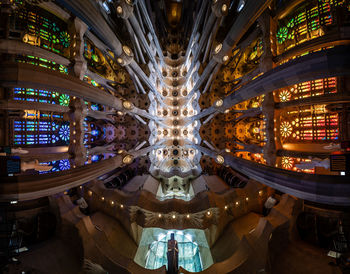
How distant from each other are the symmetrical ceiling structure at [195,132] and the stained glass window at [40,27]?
7cm

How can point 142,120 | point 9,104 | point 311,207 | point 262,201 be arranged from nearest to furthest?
point 9,104 → point 311,207 → point 262,201 → point 142,120

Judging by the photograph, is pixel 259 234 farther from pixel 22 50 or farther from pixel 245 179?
pixel 22 50

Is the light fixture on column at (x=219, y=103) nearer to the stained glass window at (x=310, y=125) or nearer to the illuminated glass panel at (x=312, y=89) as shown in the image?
the illuminated glass panel at (x=312, y=89)

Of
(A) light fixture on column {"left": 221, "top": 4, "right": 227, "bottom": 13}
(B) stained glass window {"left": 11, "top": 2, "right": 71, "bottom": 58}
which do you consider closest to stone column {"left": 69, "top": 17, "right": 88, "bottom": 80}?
(B) stained glass window {"left": 11, "top": 2, "right": 71, "bottom": 58}

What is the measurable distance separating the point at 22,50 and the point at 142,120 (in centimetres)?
936

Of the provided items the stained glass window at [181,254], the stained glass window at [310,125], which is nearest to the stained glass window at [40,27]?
the stained glass window at [181,254]

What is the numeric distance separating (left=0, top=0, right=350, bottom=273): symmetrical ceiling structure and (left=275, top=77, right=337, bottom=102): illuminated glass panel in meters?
0.08

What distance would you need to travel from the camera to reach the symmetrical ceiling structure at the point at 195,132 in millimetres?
4965

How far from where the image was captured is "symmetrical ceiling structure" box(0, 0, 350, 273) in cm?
496

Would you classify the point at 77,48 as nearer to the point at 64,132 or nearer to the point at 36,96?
the point at 36,96

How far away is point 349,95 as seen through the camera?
769cm

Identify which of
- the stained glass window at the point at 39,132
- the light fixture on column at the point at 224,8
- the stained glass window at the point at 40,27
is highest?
the stained glass window at the point at 40,27

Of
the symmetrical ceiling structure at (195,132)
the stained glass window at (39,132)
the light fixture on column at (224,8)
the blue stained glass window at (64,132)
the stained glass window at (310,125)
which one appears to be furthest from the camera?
the blue stained glass window at (64,132)

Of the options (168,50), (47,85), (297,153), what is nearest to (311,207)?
(297,153)
